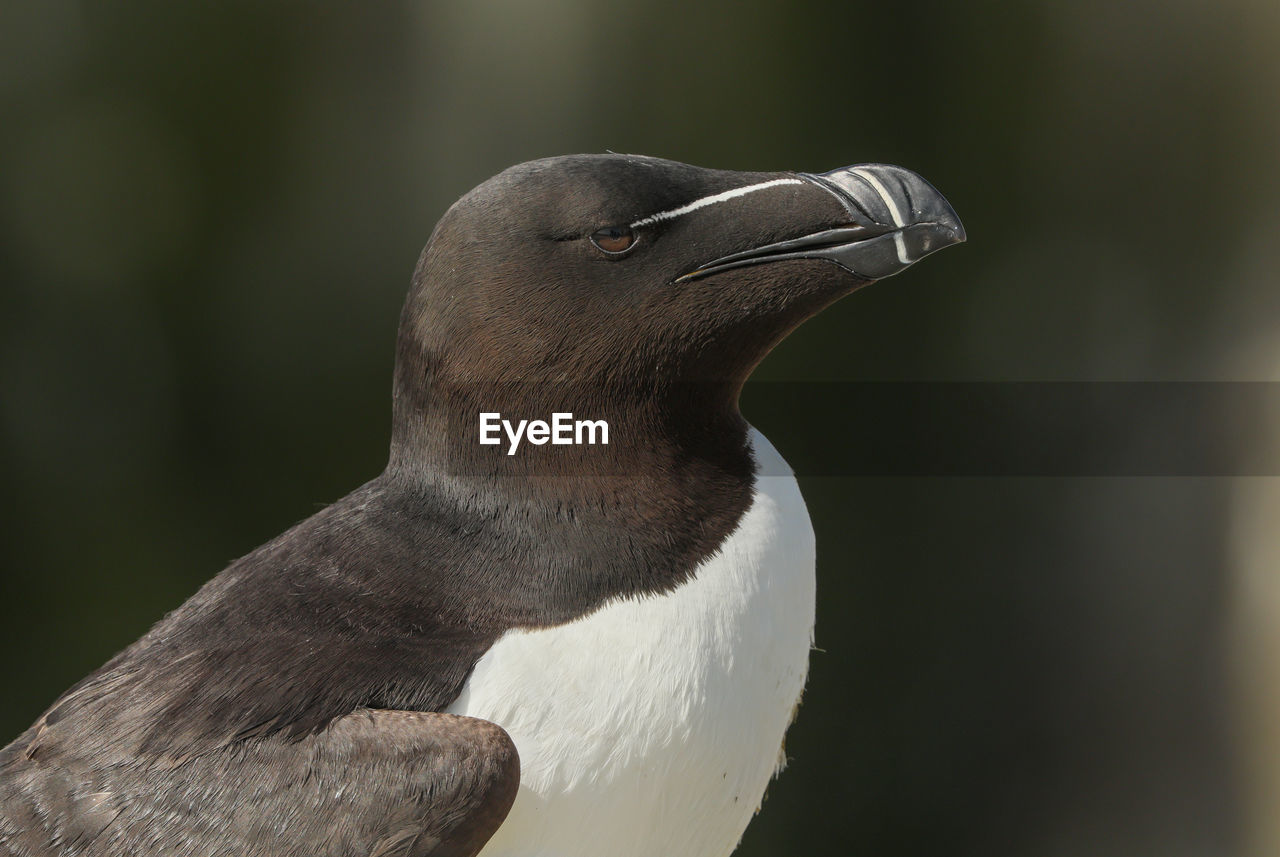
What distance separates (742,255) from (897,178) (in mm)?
220

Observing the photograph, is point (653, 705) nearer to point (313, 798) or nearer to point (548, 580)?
point (548, 580)

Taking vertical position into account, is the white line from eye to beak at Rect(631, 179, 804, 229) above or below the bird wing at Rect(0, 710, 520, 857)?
above

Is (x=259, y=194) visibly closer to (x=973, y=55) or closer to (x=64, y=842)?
(x=973, y=55)

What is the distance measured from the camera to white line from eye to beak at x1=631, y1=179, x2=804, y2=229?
1.62 meters

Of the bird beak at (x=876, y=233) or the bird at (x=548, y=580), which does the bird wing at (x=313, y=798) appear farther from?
the bird beak at (x=876, y=233)

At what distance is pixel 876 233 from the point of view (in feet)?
5.24

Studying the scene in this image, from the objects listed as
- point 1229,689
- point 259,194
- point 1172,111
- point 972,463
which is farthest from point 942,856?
point 259,194

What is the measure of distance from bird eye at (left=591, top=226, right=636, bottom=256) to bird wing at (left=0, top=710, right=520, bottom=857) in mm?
597
